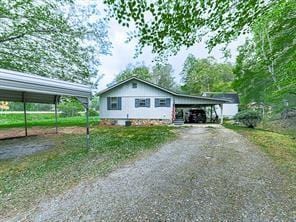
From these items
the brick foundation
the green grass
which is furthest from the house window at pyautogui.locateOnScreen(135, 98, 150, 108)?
the green grass

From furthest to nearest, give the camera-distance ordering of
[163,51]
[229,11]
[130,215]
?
[163,51]
[229,11]
[130,215]

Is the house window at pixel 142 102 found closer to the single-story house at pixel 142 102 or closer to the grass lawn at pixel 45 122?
the single-story house at pixel 142 102

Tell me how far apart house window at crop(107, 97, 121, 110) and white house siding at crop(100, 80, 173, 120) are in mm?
270

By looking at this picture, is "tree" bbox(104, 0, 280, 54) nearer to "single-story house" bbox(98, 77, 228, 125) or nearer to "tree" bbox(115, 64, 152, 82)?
"single-story house" bbox(98, 77, 228, 125)

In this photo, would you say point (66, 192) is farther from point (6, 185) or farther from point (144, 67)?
point (144, 67)

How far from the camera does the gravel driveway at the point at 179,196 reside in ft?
10.5

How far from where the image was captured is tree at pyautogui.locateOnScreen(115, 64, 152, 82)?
46844 millimetres

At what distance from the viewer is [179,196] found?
12.6ft

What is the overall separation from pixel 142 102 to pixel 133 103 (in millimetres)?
807

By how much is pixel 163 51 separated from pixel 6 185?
4490 millimetres

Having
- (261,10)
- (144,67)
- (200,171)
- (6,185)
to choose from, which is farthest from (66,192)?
(144,67)

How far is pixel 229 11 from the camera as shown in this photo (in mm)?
4449

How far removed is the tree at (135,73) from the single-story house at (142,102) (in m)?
27.1

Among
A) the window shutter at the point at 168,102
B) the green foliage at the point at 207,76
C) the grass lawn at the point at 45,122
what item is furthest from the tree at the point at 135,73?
the window shutter at the point at 168,102
